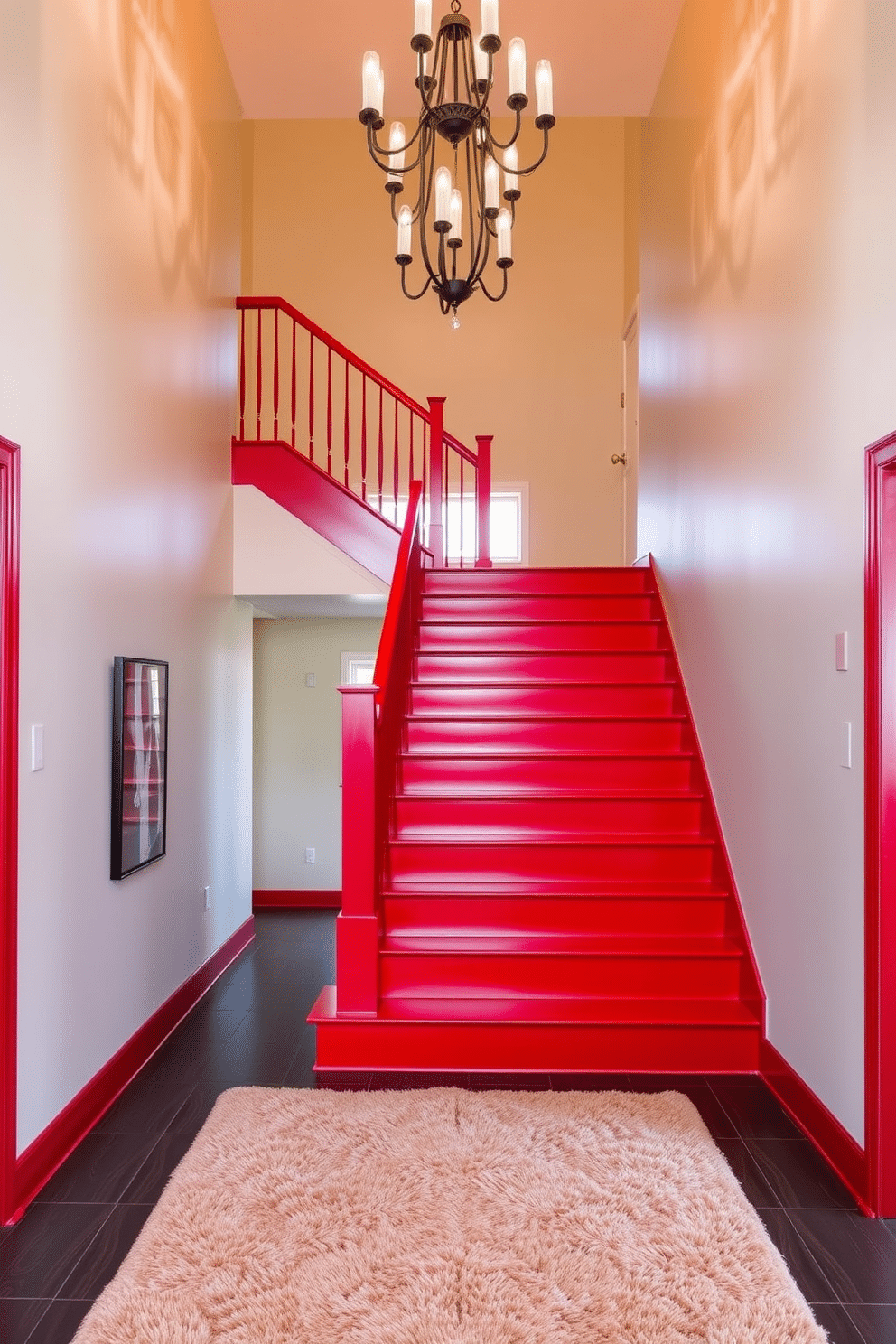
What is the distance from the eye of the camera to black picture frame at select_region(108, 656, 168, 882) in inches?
130

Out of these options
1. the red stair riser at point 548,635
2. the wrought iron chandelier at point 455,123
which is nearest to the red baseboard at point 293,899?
the red stair riser at point 548,635

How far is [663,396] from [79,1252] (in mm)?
4776

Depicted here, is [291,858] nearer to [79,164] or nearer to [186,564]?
[186,564]

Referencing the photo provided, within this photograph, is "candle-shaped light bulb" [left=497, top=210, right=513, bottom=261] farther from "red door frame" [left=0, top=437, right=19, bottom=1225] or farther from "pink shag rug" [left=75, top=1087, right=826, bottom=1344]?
"pink shag rug" [left=75, top=1087, right=826, bottom=1344]

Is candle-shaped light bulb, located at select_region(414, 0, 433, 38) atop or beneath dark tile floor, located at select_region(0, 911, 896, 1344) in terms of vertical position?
atop

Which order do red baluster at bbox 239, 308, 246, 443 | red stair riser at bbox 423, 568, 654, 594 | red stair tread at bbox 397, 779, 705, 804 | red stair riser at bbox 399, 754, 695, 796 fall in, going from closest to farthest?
1. red stair tread at bbox 397, 779, 705, 804
2. red stair riser at bbox 399, 754, 695, 796
3. red baluster at bbox 239, 308, 246, 443
4. red stair riser at bbox 423, 568, 654, 594

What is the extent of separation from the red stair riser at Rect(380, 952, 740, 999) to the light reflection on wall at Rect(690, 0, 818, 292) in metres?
2.74

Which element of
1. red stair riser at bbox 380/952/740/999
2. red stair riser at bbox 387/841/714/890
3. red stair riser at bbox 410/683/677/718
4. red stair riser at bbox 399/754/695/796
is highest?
red stair riser at bbox 410/683/677/718

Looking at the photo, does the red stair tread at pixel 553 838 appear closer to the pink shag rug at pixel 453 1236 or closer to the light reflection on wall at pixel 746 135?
the pink shag rug at pixel 453 1236

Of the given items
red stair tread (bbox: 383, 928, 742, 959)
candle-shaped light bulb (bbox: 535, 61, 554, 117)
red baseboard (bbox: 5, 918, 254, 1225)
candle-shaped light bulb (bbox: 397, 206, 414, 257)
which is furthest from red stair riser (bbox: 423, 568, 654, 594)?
candle-shaped light bulb (bbox: 535, 61, 554, 117)

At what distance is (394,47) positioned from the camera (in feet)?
18.0

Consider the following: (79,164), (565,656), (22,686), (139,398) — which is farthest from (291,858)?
(79,164)

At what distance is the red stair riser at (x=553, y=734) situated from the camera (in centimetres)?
470

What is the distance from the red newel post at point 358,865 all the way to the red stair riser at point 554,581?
225 cm
